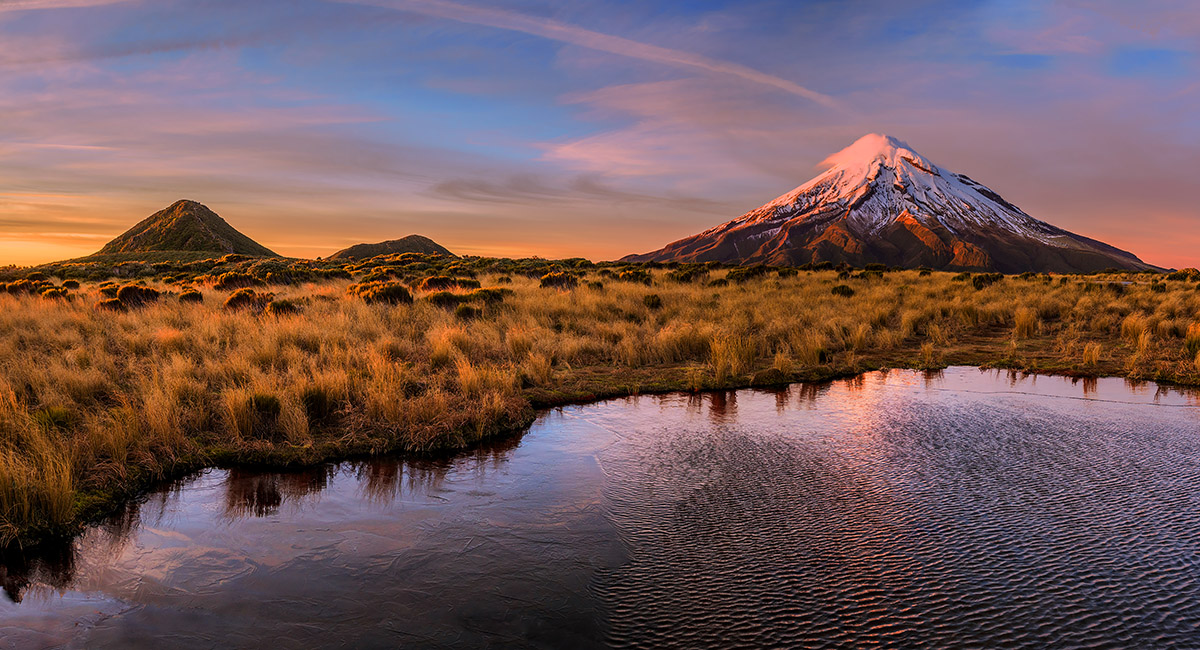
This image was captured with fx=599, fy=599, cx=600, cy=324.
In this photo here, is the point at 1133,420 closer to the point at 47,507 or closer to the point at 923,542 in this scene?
the point at 923,542

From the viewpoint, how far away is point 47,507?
4.84 m

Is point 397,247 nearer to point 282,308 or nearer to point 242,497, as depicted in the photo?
point 282,308

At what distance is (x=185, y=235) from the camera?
70.8m

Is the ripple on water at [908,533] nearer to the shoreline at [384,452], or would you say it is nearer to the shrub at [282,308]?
the shoreline at [384,452]

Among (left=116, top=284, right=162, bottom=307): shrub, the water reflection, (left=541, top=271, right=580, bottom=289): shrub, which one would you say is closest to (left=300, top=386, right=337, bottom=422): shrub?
the water reflection

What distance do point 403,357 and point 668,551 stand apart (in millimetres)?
7519

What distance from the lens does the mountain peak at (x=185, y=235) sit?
68688 mm

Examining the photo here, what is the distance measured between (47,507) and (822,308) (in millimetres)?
16756

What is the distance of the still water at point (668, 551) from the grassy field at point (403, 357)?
28.5 inches

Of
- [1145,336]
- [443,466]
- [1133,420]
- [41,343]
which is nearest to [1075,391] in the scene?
[1133,420]

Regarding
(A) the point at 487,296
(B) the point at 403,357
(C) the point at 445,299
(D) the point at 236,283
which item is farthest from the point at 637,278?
(B) the point at 403,357

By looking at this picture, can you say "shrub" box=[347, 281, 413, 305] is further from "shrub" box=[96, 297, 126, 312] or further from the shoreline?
the shoreline

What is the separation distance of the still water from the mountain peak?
7088cm

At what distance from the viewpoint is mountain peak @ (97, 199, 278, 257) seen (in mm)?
68688
